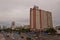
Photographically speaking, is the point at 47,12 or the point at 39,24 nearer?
the point at 39,24

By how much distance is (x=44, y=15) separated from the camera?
92750 millimetres

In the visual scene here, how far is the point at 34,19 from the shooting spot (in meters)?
86.2

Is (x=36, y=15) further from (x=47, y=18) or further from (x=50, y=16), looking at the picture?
(x=50, y=16)

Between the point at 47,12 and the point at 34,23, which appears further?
the point at 47,12

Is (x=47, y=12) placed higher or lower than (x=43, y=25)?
higher

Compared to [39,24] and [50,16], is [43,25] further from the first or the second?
[50,16]

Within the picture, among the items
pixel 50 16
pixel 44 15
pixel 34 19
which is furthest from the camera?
pixel 50 16

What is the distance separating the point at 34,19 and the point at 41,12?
7.32 metres

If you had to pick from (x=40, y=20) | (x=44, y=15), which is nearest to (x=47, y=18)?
(x=44, y=15)

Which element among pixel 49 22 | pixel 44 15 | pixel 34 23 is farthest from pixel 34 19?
pixel 49 22

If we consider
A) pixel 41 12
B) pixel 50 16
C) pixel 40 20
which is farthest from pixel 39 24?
pixel 50 16

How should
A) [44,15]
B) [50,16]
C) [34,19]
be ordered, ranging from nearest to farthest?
1. [34,19]
2. [44,15]
3. [50,16]

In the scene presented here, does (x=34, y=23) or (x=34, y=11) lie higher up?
(x=34, y=11)

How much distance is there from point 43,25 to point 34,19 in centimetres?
743
